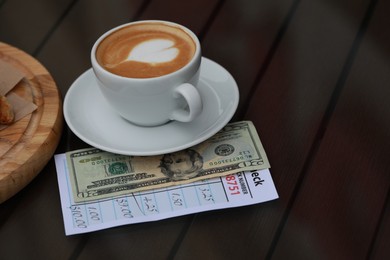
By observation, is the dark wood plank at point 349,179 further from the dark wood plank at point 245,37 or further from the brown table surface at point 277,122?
the dark wood plank at point 245,37

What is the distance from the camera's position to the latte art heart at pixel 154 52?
69 cm

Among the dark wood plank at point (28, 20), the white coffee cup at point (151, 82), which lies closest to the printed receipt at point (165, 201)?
the white coffee cup at point (151, 82)

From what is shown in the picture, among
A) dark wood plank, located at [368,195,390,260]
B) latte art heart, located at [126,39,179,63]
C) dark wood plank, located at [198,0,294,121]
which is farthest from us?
dark wood plank, located at [198,0,294,121]

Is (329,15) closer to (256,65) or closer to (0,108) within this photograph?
(256,65)

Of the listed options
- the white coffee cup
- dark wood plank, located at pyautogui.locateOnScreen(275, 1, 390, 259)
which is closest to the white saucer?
the white coffee cup

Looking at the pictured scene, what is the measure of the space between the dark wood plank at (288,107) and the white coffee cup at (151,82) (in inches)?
5.1

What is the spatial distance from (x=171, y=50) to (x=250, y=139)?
169 millimetres

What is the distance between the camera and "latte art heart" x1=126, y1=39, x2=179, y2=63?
694mm

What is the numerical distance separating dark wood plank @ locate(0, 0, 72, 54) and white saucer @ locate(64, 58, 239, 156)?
0.17 m

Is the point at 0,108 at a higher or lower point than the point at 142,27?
lower

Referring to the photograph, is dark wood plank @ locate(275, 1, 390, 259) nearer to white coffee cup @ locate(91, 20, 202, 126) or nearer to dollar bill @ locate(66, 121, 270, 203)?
dollar bill @ locate(66, 121, 270, 203)

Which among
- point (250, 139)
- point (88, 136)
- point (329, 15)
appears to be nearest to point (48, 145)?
point (88, 136)

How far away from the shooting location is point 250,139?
2.33 ft

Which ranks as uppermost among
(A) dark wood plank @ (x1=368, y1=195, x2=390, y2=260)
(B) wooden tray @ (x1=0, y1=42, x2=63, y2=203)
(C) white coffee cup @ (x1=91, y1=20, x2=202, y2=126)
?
(C) white coffee cup @ (x1=91, y1=20, x2=202, y2=126)
